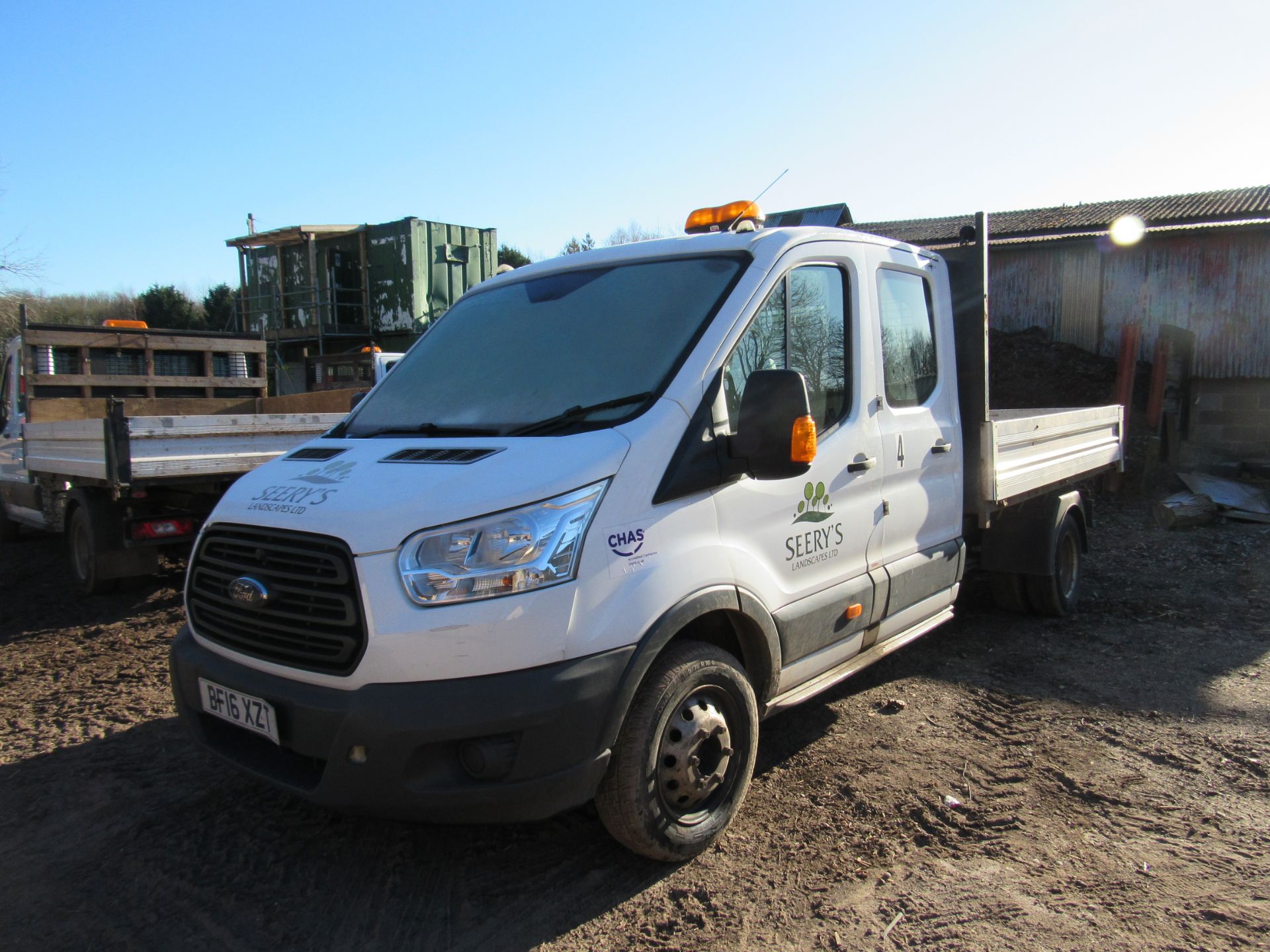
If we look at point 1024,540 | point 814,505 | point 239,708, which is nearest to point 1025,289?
point 1024,540

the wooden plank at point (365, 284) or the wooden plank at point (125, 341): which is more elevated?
the wooden plank at point (365, 284)

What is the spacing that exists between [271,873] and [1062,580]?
5.41 metres

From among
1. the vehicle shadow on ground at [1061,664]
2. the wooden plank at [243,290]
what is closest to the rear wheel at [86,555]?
the vehicle shadow on ground at [1061,664]

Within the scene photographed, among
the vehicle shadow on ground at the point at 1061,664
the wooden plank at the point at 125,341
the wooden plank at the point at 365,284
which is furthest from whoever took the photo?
the wooden plank at the point at 365,284

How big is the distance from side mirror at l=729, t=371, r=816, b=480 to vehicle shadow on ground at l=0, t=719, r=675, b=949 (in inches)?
57.6

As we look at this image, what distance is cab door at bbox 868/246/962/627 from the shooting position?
404cm

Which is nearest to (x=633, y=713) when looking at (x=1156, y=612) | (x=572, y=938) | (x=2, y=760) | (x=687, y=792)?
(x=687, y=792)

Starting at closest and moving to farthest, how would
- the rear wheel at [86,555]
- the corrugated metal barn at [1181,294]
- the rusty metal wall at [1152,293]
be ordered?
1. the rear wheel at [86,555]
2. the corrugated metal barn at [1181,294]
3. the rusty metal wall at [1152,293]

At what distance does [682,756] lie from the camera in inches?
114

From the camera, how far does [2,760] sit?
4039mm

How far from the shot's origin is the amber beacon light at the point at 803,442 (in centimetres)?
295

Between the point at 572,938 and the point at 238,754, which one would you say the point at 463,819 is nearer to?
the point at 572,938

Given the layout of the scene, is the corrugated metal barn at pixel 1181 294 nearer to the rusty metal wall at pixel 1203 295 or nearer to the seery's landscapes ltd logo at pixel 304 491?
the rusty metal wall at pixel 1203 295

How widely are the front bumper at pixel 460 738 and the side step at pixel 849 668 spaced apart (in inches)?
40.9
